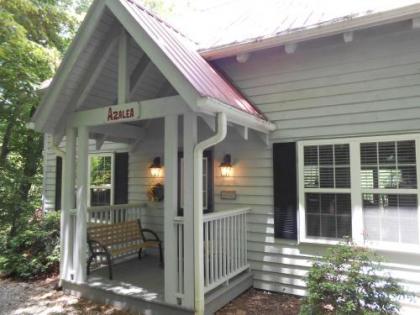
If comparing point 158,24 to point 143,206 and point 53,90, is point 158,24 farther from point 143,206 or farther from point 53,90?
point 143,206

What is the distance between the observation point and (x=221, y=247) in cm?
477

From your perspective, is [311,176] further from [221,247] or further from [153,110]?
[153,110]

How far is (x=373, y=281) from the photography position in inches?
138

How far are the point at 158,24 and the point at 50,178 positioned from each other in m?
6.15

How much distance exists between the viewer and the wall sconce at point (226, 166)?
18.9 feet

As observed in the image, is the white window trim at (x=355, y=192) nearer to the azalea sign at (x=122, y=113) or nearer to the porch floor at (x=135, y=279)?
the porch floor at (x=135, y=279)

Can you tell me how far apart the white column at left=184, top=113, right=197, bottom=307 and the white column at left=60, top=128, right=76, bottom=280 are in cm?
234

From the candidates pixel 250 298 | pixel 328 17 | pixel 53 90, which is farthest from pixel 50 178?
pixel 328 17

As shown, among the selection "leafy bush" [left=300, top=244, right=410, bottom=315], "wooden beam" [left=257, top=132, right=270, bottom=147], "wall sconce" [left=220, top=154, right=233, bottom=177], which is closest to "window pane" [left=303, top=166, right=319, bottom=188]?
"wooden beam" [left=257, top=132, right=270, bottom=147]

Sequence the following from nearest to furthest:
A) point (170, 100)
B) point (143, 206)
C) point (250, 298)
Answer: point (170, 100)
point (250, 298)
point (143, 206)

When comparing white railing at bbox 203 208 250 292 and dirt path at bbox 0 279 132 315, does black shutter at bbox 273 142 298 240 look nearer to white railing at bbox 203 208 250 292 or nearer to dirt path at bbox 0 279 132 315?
white railing at bbox 203 208 250 292

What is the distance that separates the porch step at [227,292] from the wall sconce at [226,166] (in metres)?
1.74

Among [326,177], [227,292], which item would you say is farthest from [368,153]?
[227,292]

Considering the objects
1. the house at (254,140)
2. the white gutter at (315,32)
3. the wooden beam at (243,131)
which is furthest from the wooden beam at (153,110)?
the white gutter at (315,32)
